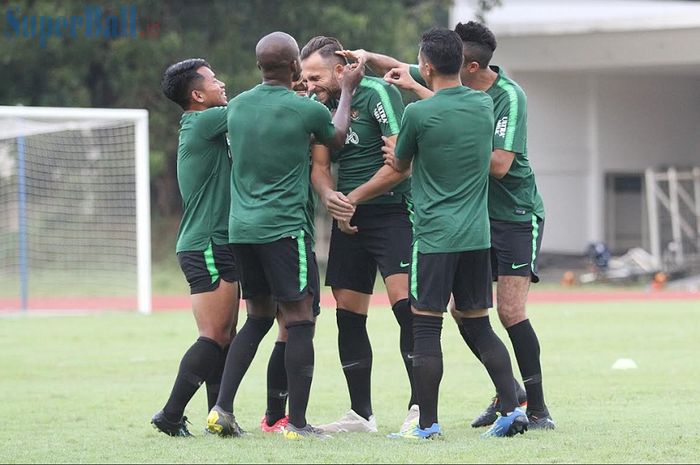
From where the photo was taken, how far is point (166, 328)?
16.4 m

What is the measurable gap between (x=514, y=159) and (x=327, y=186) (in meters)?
1.14

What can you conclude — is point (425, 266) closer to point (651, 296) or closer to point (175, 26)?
point (651, 296)

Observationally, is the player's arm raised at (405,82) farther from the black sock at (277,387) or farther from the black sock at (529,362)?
the black sock at (277,387)

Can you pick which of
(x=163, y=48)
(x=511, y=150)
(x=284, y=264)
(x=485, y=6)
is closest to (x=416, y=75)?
(x=511, y=150)

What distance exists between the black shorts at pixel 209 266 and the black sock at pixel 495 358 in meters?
1.41

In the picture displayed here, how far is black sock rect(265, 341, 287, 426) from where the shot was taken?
7645 millimetres

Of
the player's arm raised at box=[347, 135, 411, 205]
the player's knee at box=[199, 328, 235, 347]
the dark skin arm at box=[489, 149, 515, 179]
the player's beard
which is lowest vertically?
the player's knee at box=[199, 328, 235, 347]

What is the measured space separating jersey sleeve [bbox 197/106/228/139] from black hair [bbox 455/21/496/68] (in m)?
1.46

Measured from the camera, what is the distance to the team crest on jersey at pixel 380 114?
24.4 ft

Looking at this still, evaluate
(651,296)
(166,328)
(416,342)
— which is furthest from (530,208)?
(651,296)

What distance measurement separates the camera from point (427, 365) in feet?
22.5

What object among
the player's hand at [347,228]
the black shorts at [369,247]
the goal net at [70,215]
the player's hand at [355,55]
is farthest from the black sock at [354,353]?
the goal net at [70,215]

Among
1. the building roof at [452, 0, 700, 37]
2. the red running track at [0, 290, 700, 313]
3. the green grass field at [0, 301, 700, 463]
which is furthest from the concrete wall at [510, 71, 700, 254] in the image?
the green grass field at [0, 301, 700, 463]

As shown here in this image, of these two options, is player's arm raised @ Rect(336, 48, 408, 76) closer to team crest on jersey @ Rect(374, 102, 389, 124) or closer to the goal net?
team crest on jersey @ Rect(374, 102, 389, 124)
